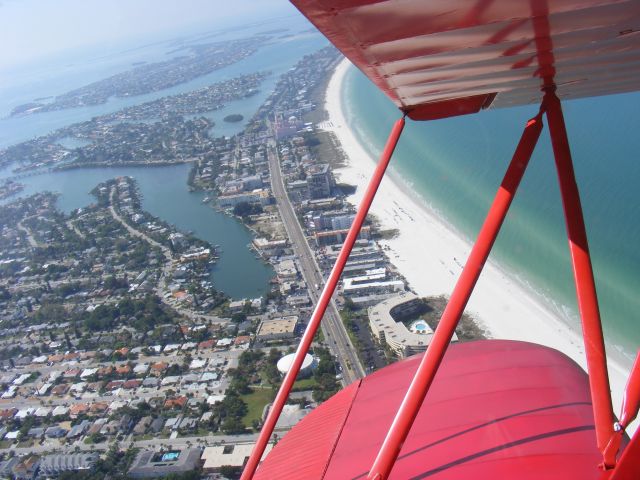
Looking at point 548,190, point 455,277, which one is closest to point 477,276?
point 455,277

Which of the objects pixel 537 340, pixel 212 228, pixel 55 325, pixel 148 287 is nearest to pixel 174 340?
pixel 148 287

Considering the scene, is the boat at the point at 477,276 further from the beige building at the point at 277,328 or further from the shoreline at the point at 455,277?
the beige building at the point at 277,328

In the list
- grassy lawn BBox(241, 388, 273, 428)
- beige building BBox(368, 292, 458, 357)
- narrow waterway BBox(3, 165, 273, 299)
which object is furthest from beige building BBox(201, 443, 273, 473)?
narrow waterway BBox(3, 165, 273, 299)

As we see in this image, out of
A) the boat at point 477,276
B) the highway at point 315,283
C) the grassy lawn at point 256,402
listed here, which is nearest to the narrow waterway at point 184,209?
the highway at point 315,283

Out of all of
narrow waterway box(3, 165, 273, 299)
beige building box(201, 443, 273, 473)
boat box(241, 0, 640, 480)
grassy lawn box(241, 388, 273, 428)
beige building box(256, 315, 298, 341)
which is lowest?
boat box(241, 0, 640, 480)

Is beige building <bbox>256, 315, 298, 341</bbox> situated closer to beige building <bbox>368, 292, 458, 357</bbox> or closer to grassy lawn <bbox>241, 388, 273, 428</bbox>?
grassy lawn <bbox>241, 388, 273, 428</bbox>

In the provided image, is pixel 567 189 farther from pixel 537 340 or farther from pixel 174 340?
pixel 174 340

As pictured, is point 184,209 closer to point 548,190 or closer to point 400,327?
point 400,327
